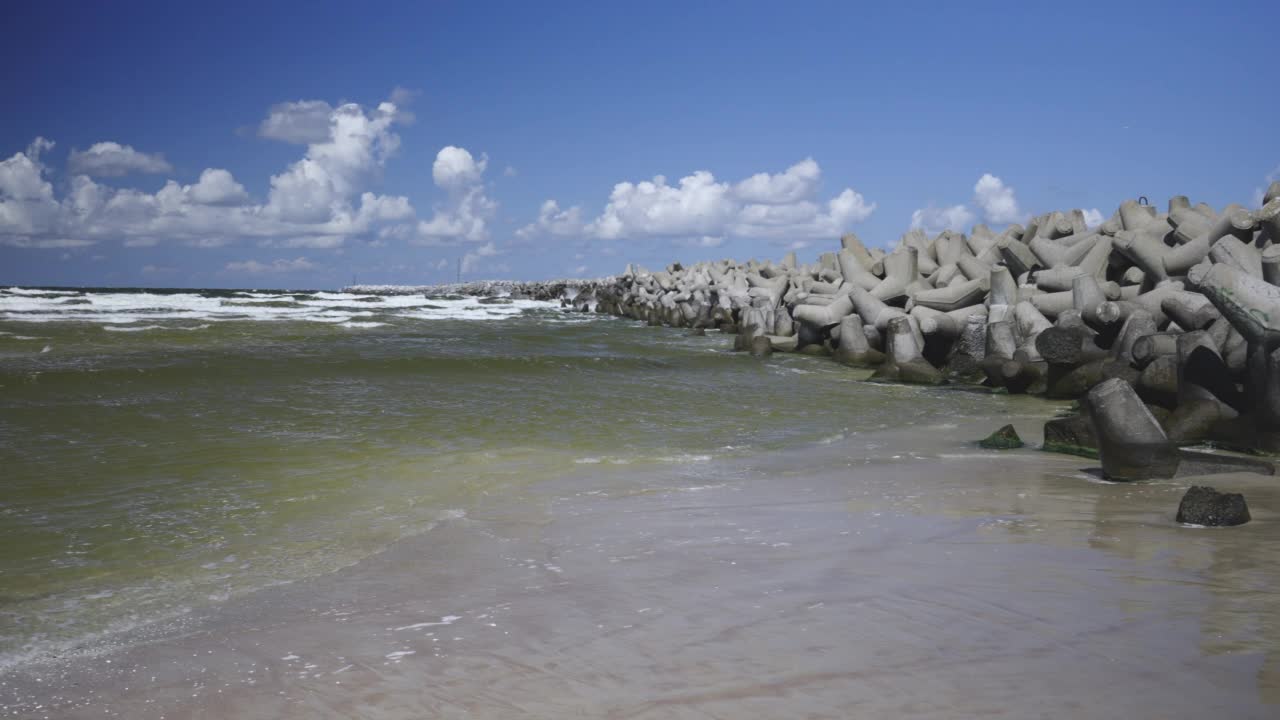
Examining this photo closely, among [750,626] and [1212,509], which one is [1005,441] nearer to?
[1212,509]

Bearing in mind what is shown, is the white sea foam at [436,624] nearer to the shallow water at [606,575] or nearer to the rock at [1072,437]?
the shallow water at [606,575]

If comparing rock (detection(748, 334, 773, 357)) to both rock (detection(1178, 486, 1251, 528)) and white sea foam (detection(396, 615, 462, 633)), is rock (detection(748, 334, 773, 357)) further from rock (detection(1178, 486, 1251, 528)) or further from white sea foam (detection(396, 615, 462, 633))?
white sea foam (detection(396, 615, 462, 633))

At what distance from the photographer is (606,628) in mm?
2852

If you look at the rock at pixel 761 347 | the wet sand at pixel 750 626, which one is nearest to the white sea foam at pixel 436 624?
the wet sand at pixel 750 626

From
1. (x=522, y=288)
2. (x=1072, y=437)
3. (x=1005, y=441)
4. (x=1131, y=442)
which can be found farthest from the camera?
(x=522, y=288)

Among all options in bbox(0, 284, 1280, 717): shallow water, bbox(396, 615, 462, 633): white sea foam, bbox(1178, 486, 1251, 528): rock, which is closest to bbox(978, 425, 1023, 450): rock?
bbox(0, 284, 1280, 717): shallow water

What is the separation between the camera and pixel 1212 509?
3.96 m

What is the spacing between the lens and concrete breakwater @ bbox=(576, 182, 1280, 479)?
5621mm

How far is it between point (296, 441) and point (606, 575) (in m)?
4.26

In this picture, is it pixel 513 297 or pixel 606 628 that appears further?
pixel 513 297

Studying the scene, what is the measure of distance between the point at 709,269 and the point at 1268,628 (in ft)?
100

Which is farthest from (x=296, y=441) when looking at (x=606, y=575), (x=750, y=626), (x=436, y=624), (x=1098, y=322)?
(x=1098, y=322)

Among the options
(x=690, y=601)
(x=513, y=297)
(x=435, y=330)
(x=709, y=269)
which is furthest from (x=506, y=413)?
(x=513, y=297)

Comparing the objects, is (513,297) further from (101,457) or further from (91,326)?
(101,457)
